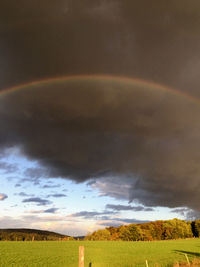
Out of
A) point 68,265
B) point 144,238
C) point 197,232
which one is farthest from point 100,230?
point 68,265

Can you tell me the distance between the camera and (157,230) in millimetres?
149750

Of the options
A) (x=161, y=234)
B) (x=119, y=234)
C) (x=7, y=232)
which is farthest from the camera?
(x=7, y=232)

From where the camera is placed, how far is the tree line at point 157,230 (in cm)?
12744

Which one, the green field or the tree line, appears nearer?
the green field

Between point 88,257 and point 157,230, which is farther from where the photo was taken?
point 157,230

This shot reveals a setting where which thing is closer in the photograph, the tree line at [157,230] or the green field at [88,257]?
the green field at [88,257]

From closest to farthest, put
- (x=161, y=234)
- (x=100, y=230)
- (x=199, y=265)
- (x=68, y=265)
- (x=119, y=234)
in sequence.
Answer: (x=199, y=265), (x=68, y=265), (x=100, y=230), (x=119, y=234), (x=161, y=234)

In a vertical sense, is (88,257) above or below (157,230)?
below

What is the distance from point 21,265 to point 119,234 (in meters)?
106

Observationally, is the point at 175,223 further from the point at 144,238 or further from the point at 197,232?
the point at 144,238

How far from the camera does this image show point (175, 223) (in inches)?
6004

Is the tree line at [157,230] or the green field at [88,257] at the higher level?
the tree line at [157,230]

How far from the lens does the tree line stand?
127438 mm

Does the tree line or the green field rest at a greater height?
the tree line
